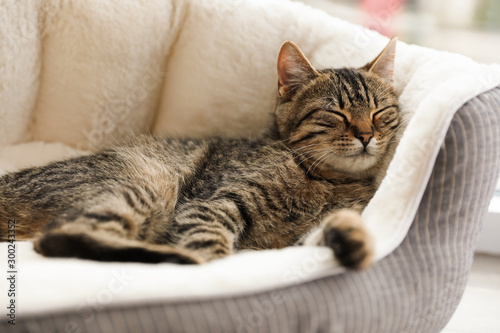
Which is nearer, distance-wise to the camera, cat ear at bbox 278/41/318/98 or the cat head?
the cat head

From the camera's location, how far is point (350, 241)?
3.88ft

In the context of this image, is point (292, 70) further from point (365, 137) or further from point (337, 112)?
point (365, 137)

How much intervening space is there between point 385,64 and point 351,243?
0.90m

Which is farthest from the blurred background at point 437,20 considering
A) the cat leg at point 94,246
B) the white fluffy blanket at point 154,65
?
the cat leg at point 94,246

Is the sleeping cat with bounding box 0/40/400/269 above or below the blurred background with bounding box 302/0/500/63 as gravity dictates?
below

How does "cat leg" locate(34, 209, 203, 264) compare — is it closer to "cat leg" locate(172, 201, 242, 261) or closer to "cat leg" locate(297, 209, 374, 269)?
"cat leg" locate(172, 201, 242, 261)

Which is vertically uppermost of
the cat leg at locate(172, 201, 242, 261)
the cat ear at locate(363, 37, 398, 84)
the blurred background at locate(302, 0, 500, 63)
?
the blurred background at locate(302, 0, 500, 63)

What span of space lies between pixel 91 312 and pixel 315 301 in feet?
1.74

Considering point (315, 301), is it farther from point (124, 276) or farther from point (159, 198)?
point (159, 198)

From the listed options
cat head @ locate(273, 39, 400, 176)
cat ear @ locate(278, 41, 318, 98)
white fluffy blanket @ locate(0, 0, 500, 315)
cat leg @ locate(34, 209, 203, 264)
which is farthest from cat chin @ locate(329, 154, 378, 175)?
cat leg @ locate(34, 209, 203, 264)

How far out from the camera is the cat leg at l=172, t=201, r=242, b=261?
1404mm

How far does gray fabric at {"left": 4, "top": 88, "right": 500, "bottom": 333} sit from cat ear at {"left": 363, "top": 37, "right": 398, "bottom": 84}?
41 centimetres

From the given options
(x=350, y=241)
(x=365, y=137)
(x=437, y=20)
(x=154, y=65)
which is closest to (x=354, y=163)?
(x=365, y=137)

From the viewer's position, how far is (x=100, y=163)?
1668 mm
